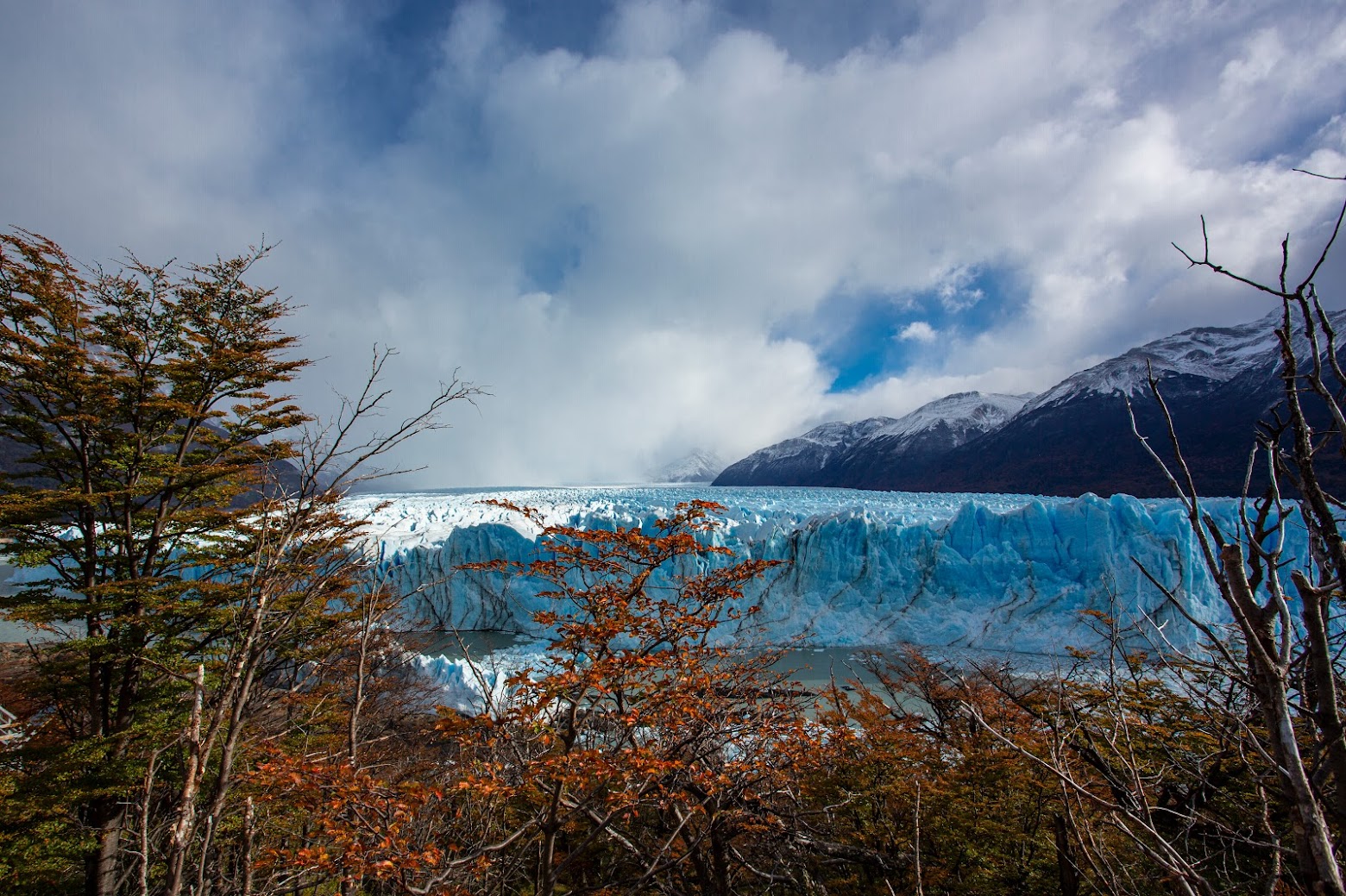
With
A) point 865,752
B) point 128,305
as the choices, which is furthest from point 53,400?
point 865,752

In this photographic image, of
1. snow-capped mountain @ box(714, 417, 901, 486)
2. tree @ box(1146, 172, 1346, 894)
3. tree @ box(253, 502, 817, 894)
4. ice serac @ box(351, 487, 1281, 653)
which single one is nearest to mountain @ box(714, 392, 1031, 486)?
snow-capped mountain @ box(714, 417, 901, 486)

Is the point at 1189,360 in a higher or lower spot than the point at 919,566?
higher

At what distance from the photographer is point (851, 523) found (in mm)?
21250

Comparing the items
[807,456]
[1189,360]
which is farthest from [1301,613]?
[807,456]

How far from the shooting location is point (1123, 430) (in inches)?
1849

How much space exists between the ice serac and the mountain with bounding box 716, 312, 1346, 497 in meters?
21.5

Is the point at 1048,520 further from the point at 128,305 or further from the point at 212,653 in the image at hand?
the point at 128,305

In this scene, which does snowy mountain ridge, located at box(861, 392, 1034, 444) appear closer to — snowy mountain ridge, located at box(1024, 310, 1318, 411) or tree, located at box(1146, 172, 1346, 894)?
snowy mountain ridge, located at box(1024, 310, 1318, 411)

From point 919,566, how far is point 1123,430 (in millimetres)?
40141

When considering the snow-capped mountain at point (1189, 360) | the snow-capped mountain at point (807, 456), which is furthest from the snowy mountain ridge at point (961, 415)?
the snow-capped mountain at point (1189, 360)

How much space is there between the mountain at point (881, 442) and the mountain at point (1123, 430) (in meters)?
0.89

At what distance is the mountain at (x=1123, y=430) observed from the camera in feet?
129

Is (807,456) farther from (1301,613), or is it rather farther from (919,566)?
(1301,613)

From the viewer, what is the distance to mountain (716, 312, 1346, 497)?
3934 cm
